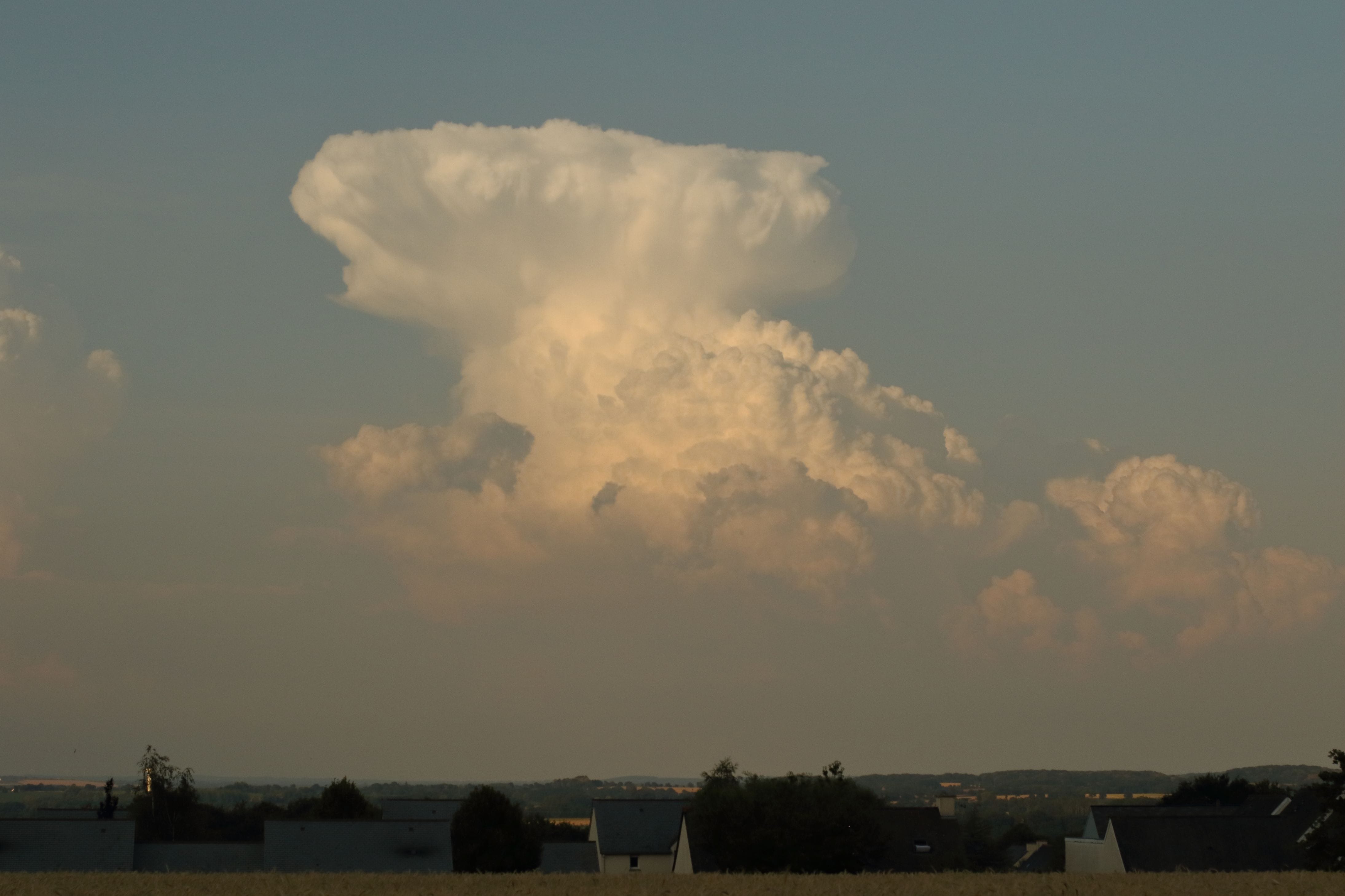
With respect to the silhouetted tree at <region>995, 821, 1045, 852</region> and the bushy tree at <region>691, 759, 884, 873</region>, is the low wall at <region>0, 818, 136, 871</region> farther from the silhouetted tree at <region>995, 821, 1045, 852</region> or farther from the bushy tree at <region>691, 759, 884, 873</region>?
the silhouetted tree at <region>995, 821, 1045, 852</region>

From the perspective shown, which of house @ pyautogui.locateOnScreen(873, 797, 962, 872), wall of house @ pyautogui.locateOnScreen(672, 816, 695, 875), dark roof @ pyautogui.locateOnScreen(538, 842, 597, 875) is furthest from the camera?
dark roof @ pyautogui.locateOnScreen(538, 842, 597, 875)

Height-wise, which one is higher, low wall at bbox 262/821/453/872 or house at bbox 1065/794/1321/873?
low wall at bbox 262/821/453/872

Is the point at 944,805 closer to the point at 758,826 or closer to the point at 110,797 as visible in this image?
the point at 758,826

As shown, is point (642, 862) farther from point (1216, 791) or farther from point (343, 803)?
point (1216, 791)

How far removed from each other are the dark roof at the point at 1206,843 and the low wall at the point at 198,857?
42.7 m

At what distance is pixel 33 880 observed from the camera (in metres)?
32.6

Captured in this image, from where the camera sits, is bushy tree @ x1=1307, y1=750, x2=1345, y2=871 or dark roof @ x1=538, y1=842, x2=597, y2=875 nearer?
bushy tree @ x1=1307, y1=750, x2=1345, y2=871

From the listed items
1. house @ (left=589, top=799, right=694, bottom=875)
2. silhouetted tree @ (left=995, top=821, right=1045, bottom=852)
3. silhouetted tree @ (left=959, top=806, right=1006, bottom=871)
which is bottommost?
silhouetted tree @ (left=995, top=821, right=1045, bottom=852)

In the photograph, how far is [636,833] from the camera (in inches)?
3597

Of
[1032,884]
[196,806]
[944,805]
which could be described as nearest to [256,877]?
[1032,884]

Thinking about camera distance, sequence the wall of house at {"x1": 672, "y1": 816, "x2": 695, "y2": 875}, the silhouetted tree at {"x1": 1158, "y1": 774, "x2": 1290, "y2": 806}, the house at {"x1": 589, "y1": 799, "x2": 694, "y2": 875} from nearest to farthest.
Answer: the wall of house at {"x1": 672, "y1": 816, "x2": 695, "y2": 875} → the house at {"x1": 589, "y1": 799, "x2": 694, "y2": 875} → the silhouetted tree at {"x1": 1158, "y1": 774, "x2": 1290, "y2": 806}

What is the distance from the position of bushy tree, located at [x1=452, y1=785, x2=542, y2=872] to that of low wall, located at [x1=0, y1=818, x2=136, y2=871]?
62.1ft

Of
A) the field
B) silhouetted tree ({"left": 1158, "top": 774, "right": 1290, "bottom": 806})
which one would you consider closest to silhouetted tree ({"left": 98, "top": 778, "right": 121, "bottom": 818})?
the field

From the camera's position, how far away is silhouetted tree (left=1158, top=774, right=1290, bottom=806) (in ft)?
433
